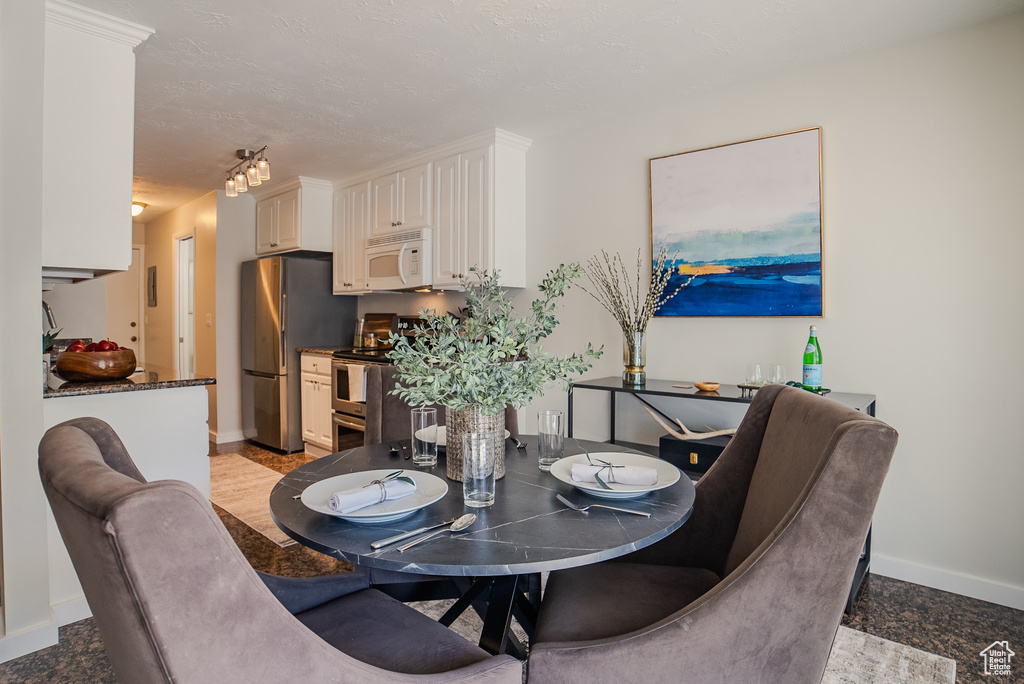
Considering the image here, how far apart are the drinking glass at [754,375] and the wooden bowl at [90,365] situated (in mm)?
Result: 2732

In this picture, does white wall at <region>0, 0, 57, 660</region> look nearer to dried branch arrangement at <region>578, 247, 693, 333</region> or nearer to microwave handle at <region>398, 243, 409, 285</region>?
microwave handle at <region>398, 243, 409, 285</region>

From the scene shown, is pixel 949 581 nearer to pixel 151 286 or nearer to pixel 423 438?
pixel 423 438

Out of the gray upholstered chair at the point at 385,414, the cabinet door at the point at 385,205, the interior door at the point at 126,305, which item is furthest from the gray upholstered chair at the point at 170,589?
the interior door at the point at 126,305

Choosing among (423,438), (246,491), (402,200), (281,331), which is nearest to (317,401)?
(281,331)

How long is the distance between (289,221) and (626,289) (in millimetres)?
3107

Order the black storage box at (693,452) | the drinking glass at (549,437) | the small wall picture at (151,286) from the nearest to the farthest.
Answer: the drinking glass at (549,437)
the black storage box at (693,452)
the small wall picture at (151,286)

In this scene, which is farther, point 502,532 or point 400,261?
point 400,261

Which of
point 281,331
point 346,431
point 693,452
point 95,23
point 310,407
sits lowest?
point 346,431

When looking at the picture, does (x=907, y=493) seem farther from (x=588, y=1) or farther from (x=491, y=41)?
(x=491, y=41)

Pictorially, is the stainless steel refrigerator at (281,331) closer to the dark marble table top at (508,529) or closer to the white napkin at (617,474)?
the dark marble table top at (508,529)

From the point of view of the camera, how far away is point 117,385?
7.68ft

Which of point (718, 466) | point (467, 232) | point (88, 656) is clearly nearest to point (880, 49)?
point (718, 466)

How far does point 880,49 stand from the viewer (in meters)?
2.49

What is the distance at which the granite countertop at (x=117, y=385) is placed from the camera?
2.19 metres
